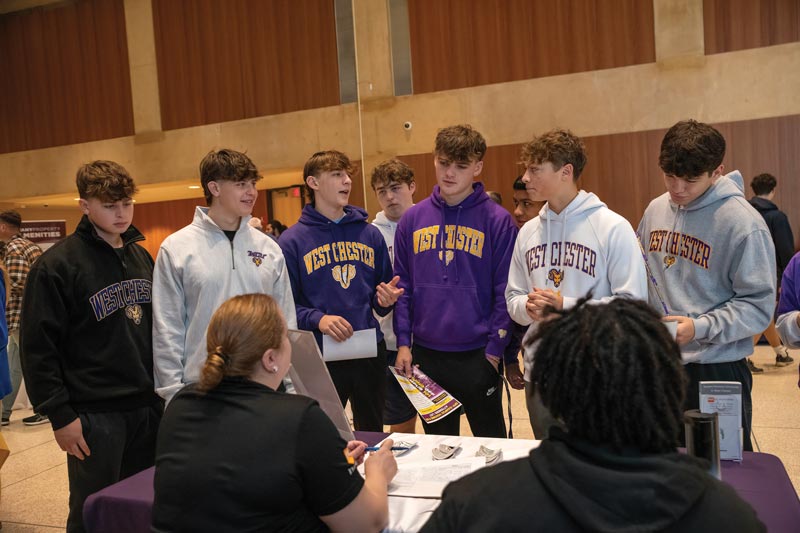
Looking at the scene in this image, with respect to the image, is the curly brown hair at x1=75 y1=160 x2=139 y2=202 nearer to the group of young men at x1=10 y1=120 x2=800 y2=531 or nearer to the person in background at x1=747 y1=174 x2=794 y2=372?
the group of young men at x1=10 y1=120 x2=800 y2=531

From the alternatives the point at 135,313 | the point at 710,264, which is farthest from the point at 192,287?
the point at 710,264

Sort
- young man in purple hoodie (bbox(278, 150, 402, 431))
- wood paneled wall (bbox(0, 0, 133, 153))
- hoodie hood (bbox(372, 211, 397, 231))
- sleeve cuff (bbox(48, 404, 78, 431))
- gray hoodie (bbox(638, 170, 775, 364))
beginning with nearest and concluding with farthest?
gray hoodie (bbox(638, 170, 775, 364)) < sleeve cuff (bbox(48, 404, 78, 431)) < young man in purple hoodie (bbox(278, 150, 402, 431)) < hoodie hood (bbox(372, 211, 397, 231)) < wood paneled wall (bbox(0, 0, 133, 153))

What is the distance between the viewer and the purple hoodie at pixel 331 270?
10.1 ft

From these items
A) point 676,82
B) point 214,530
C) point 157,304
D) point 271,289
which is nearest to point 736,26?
point 676,82

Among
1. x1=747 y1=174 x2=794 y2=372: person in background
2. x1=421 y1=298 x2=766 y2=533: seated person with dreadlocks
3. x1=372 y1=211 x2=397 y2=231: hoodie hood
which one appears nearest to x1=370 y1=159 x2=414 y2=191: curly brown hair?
x1=372 y1=211 x2=397 y2=231: hoodie hood

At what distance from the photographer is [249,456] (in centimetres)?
142

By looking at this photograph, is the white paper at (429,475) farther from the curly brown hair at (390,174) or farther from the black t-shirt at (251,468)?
the curly brown hair at (390,174)

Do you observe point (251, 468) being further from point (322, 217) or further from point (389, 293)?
point (322, 217)

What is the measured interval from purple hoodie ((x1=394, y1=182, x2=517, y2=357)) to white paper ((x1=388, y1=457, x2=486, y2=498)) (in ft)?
3.17

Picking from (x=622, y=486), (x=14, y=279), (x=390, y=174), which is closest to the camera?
(x=622, y=486)

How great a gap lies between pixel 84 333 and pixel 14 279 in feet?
13.3

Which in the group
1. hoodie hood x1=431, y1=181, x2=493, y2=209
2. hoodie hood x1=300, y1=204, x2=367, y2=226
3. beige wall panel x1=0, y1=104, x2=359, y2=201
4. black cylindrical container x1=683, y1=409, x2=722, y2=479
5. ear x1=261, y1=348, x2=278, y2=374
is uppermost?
beige wall panel x1=0, y1=104, x2=359, y2=201

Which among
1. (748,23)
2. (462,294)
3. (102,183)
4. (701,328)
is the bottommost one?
(701,328)

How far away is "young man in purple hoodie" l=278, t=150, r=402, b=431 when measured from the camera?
10.1 ft
